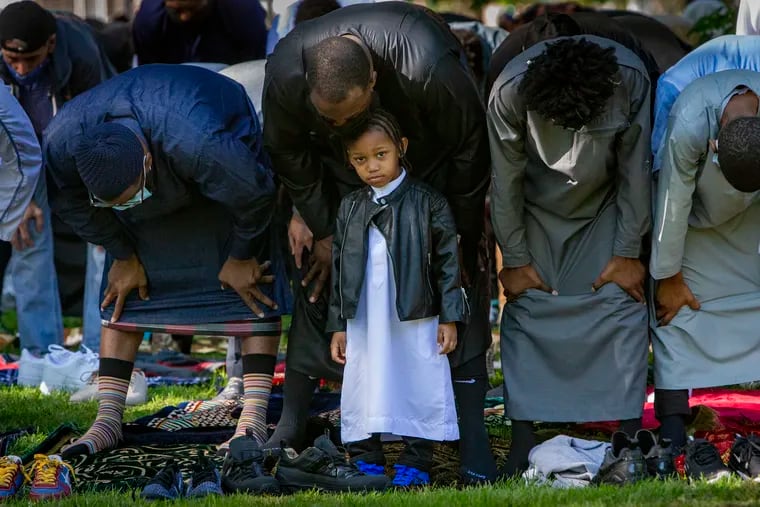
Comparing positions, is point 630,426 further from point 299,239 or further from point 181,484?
point 181,484

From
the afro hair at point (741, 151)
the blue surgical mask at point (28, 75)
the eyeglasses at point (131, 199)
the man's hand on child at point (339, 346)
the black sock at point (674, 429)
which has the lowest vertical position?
the black sock at point (674, 429)

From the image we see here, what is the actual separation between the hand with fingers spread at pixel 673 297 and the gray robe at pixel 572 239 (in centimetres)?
16

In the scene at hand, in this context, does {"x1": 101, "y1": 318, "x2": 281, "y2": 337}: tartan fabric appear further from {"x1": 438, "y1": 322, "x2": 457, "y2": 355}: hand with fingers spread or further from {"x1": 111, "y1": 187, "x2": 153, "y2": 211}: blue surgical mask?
{"x1": 438, "y1": 322, "x2": 457, "y2": 355}: hand with fingers spread

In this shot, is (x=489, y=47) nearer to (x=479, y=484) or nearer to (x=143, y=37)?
(x=143, y=37)

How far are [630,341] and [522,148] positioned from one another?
3.08 feet

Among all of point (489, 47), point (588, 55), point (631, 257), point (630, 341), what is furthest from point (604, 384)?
point (489, 47)

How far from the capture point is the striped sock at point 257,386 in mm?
6195

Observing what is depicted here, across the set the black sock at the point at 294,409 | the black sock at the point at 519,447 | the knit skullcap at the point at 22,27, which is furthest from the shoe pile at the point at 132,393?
the black sock at the point at 519,447

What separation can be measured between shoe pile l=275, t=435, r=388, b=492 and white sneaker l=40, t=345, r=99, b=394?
2878 mm

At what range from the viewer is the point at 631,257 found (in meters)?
5.62

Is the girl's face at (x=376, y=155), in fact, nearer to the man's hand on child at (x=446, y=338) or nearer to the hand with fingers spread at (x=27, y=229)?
the man's hand on child at (x=446, y=338)

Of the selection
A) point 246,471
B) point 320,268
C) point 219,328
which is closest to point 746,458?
point 246,471

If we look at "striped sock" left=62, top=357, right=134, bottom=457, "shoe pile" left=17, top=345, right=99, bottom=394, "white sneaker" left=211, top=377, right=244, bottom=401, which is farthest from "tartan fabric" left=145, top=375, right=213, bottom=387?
"striped sock" left=62, top=357, right=134, bottom=457

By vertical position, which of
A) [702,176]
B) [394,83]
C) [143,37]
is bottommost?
[702,176]
